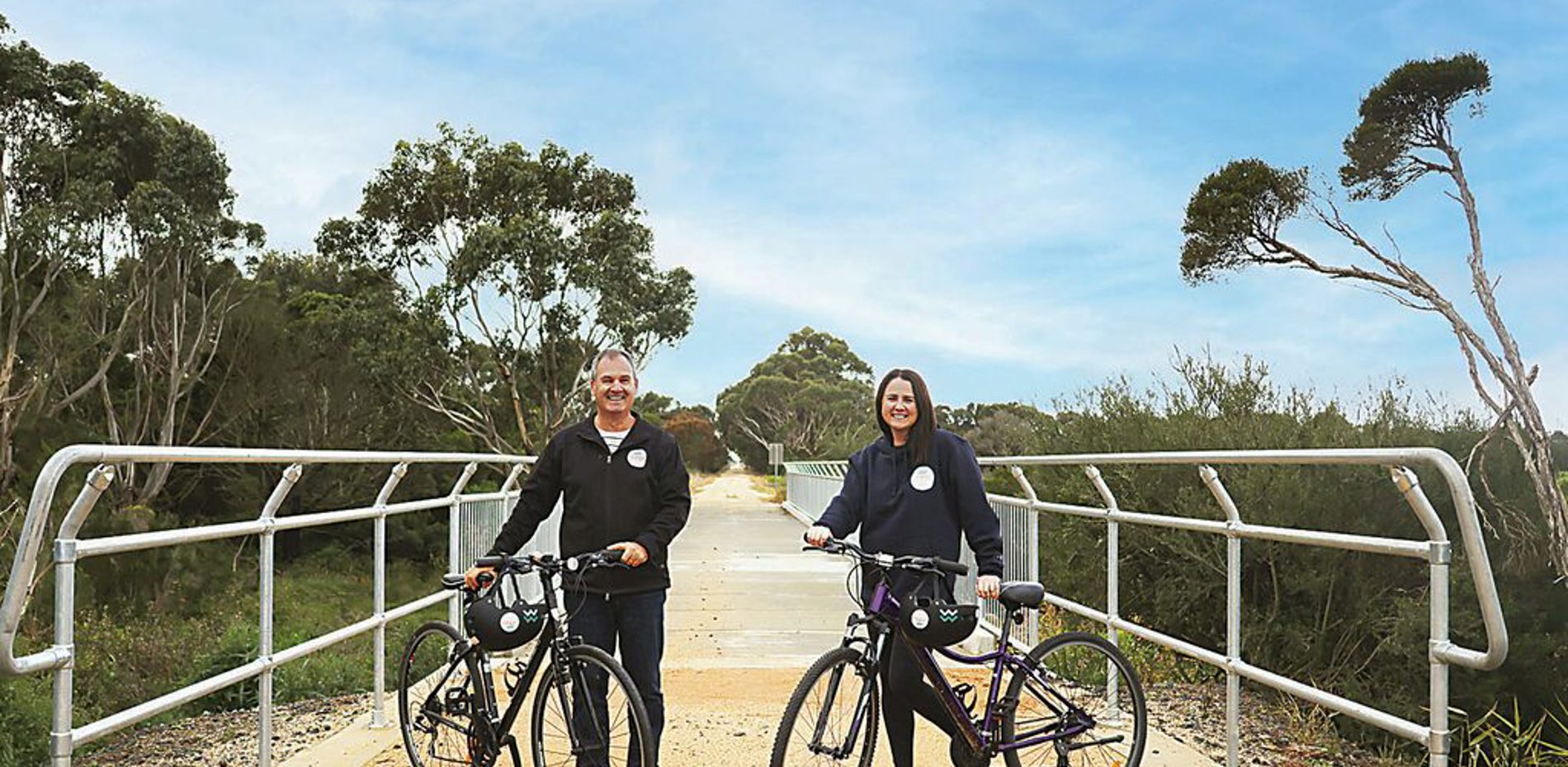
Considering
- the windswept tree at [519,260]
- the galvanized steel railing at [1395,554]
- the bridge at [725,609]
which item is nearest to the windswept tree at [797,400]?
the windswept tree at [519,260]

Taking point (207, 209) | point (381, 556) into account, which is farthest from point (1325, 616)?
point (207, 209)

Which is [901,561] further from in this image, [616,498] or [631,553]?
[616,498]

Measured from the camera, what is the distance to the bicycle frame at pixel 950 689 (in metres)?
4.93

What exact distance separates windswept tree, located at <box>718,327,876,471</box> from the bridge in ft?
220

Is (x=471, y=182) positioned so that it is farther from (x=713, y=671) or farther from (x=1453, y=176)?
(x=713, y=671)

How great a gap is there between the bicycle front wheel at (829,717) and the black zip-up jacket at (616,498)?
29.3 inches

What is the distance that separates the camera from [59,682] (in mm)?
3896

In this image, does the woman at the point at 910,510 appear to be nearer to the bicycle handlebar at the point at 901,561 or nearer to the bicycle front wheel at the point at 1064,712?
the bicycle handlebar at the point at 901,561

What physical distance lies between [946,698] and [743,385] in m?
90.0

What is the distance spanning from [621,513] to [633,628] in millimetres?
420

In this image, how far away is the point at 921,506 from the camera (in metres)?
5.25

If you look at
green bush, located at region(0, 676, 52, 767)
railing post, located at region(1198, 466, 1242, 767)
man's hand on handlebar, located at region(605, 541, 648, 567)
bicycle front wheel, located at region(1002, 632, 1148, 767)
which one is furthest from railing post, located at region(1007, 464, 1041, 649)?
green bush, located at region(0, 676, 52, 767)

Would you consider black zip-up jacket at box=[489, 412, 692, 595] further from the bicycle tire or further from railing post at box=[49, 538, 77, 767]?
railing post at box=[49, 538, 77, 767]

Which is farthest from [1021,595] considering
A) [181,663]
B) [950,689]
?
[181,663]
